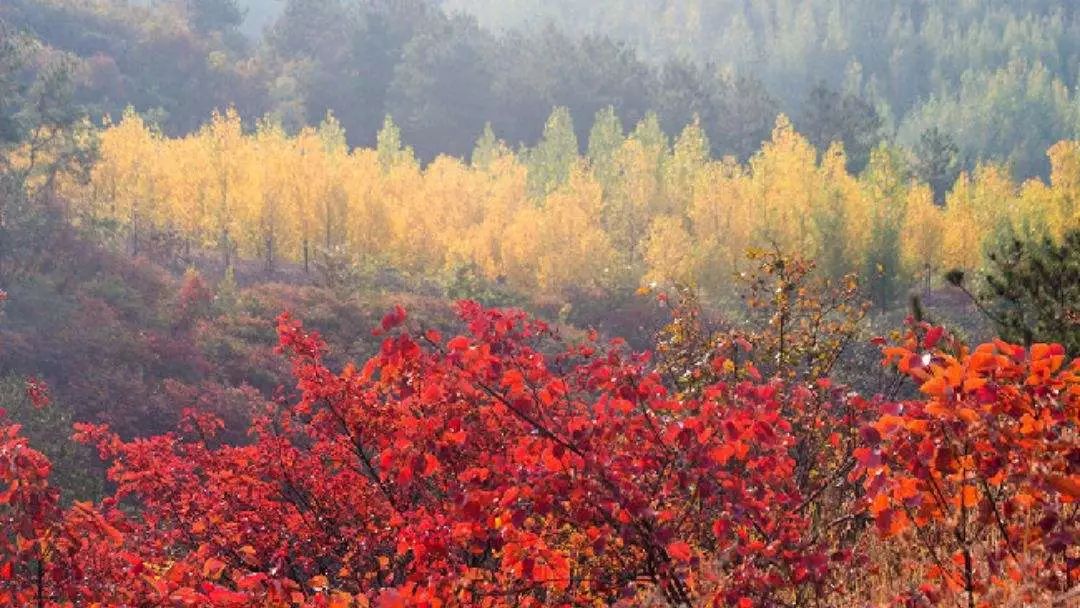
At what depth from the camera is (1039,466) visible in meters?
2.72

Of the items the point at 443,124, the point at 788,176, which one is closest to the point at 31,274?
the point at 788,176

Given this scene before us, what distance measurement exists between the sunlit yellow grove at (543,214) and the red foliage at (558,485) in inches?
872

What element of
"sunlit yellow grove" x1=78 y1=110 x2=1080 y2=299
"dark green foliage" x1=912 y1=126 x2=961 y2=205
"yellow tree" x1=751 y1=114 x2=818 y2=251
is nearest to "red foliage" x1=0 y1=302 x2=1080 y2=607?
"sunlit yellow grove" x1=78 y1=110 x2=1080 y2=299

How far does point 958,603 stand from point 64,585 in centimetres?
400

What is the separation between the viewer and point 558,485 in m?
3.68

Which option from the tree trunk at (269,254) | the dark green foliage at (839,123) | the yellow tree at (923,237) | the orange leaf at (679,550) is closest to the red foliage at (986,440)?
the orange leaf at (679,550)

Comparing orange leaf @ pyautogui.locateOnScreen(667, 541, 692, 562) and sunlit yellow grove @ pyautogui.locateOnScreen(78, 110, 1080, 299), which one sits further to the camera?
sunlit yellow grove @ pyautogui.locateOnScreen(78, 110, 1080, 299)

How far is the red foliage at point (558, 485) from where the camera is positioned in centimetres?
308

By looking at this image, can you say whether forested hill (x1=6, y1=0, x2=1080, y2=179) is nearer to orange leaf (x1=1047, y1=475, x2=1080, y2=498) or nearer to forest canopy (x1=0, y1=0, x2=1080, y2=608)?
forest canopy (x1=0, y1=0, x2=1080, y2=608)

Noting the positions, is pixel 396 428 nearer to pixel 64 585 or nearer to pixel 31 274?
pixel 64 585

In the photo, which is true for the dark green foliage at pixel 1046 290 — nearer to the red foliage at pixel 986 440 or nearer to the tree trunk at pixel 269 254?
the red foliage at pixel 986 440

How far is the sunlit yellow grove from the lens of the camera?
31.5 metres

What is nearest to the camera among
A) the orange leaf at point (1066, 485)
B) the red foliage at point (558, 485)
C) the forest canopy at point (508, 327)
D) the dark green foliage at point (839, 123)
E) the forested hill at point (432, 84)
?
the orange leaf at point (1066, 485)

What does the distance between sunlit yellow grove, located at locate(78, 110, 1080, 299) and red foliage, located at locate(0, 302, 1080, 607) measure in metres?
22.2
